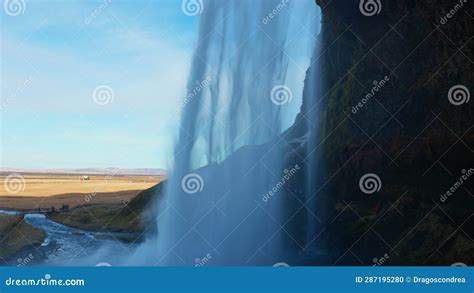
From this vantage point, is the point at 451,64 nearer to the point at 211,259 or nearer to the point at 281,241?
the point at 281,241

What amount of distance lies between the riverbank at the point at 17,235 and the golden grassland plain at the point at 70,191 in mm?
675

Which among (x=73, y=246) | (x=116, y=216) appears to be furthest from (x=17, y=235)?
(x=116, y=216)

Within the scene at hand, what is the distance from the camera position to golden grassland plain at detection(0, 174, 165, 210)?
23.2 m

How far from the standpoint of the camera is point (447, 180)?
831 inches

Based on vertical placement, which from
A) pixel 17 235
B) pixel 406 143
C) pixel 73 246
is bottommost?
pixel 17 235

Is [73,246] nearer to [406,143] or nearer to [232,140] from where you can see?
[232,140]

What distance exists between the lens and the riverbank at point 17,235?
2269 cm

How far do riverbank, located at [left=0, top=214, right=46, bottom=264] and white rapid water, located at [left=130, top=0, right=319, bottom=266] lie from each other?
16.3 feet

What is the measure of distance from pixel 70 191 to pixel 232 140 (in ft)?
26.7

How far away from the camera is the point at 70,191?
2373cm

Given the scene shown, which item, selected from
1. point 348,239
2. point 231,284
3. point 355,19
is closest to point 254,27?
point 355,19

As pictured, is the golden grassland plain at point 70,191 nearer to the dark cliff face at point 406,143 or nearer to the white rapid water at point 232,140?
the white rapid water at point 232,140

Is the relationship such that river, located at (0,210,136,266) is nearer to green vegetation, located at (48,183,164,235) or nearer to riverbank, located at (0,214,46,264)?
riverbank, located at (0,214,46,264)

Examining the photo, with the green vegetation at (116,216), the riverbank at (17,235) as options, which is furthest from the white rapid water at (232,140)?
the riverbank at (17,235)
